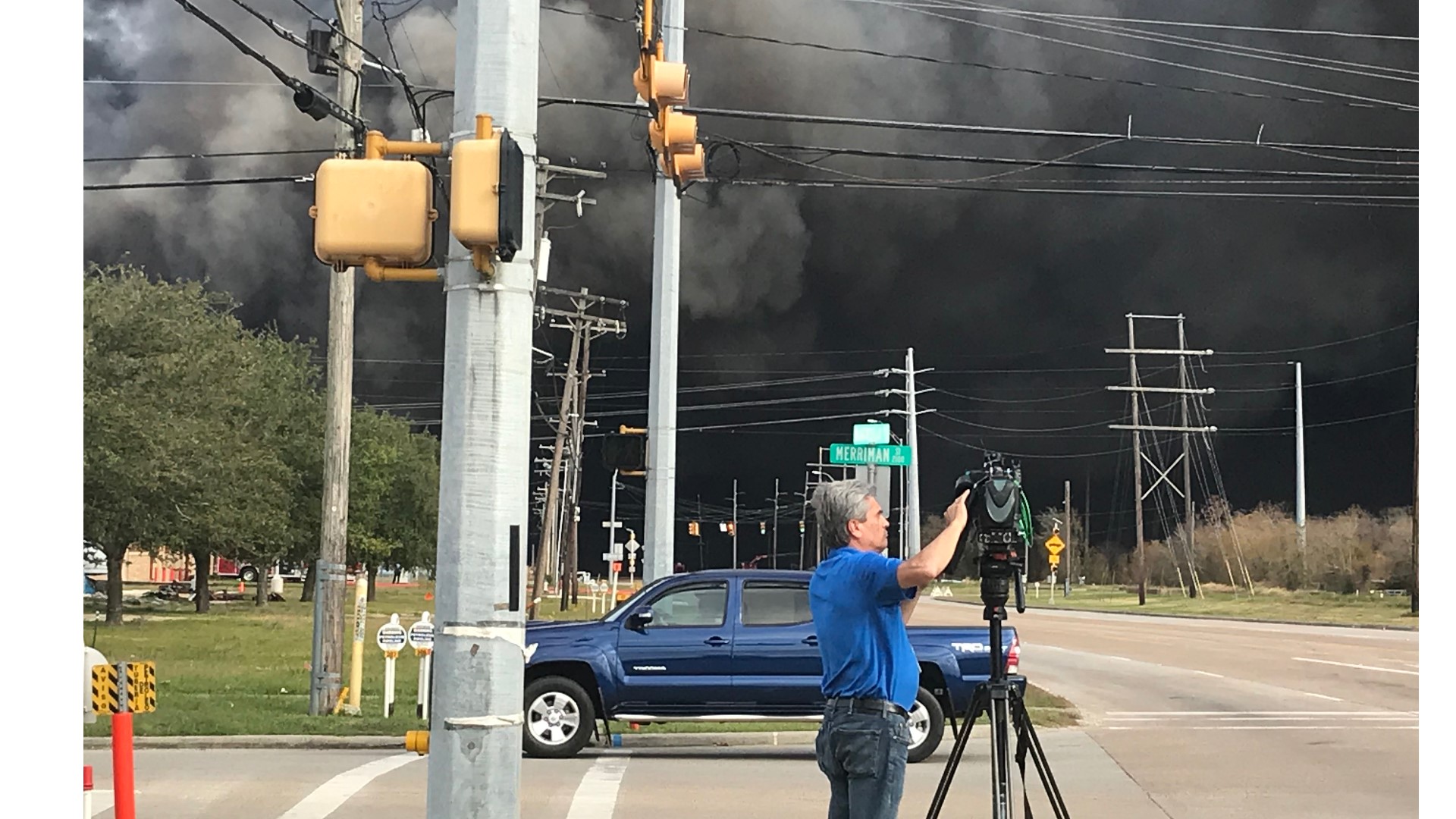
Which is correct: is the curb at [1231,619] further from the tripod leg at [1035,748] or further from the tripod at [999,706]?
the tripod at [999,706]

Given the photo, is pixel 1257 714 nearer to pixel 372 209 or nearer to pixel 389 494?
pixel 372 209

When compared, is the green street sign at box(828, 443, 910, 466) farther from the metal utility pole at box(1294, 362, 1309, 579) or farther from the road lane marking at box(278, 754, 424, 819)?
the metal utility pole at box(1294, 362, 1309, 579)

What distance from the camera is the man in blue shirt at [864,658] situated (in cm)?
584

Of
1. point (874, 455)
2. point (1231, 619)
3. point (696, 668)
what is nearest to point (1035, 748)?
point (696, 668)

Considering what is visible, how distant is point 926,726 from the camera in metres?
14.5

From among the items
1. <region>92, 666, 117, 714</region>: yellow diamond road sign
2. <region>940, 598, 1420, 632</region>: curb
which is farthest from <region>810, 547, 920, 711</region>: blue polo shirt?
<region>940, 598, 1420, 632</region>: curb

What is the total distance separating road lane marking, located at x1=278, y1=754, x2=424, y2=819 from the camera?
457 inches

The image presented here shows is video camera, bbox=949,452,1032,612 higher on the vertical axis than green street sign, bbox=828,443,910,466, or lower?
lower

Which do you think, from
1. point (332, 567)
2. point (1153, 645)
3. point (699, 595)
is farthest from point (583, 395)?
point (699, 595)

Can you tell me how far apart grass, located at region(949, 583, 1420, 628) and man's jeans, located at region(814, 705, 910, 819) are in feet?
134

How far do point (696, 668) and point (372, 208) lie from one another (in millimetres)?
9795

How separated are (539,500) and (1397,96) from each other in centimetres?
7751

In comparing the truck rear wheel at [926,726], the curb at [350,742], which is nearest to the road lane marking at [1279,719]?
the curb at [350,742]
